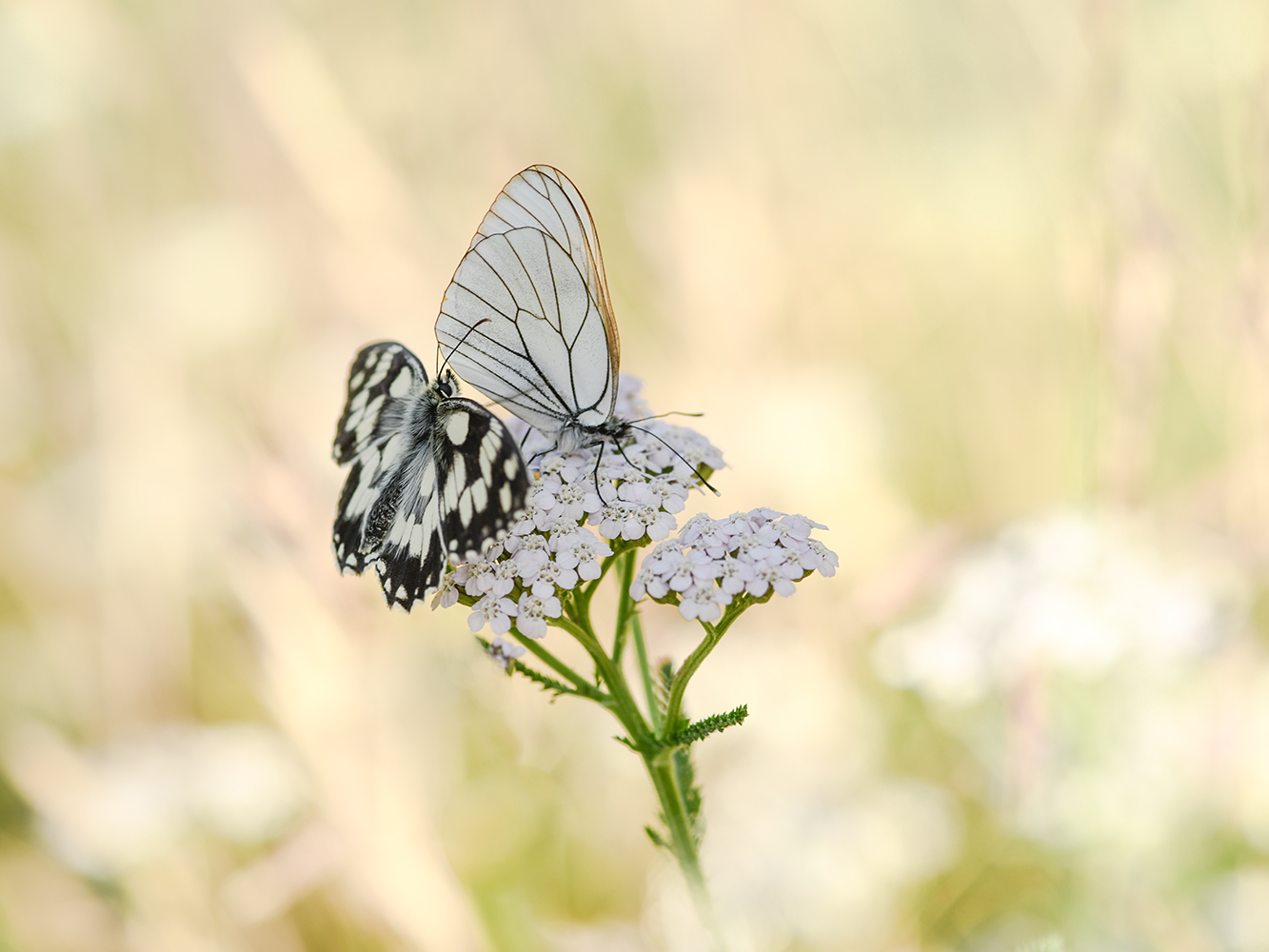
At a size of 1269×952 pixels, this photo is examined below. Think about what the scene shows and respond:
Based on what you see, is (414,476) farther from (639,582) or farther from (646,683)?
(646,683)

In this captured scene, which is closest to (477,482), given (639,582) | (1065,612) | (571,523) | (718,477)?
(571,523)

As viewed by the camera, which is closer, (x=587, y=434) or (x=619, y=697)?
(x=619, y=697)

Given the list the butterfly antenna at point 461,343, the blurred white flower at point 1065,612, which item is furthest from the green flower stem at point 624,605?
the blurred white flower at point 1065,612

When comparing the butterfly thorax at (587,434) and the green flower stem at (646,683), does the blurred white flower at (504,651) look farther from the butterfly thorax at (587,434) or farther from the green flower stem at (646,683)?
the butterfly thorax at (587,434)

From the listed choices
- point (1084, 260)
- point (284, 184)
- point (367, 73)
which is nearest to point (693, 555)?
point (1084, 260)

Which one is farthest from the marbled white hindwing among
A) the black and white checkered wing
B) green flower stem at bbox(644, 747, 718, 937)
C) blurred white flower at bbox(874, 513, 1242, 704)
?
blurred white flower at bbox(874, 513, 1242, 704)

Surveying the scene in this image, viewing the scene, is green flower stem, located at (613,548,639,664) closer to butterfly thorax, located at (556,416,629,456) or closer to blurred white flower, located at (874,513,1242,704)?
butterfly thorax, located at (556,416,629,456)
